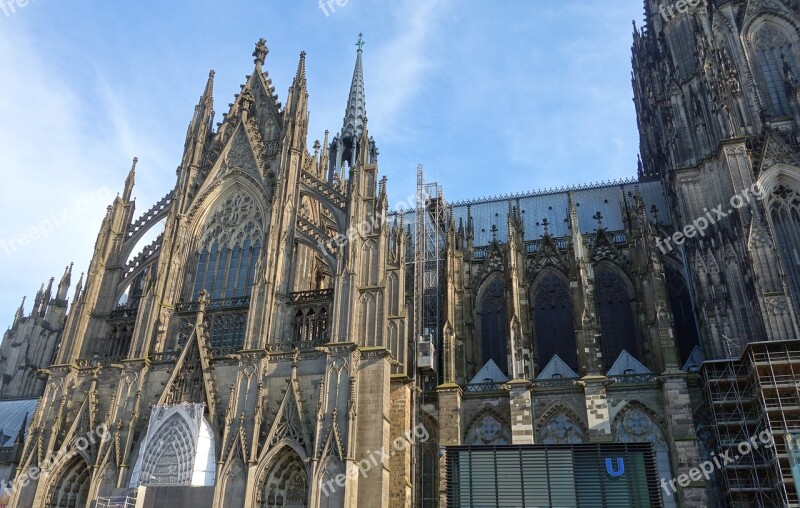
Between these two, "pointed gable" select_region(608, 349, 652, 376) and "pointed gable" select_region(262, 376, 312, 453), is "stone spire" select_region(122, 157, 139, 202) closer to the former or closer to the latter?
"pointed gable" select_region(262, 376, 312, 453)

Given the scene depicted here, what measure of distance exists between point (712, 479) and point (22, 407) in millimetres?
40455

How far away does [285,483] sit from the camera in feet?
79.1

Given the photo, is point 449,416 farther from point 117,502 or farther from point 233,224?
point 117,502

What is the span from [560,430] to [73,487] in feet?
67.4

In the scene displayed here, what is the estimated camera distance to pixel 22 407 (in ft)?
140

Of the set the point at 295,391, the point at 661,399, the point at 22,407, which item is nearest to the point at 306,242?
the point at 295,391

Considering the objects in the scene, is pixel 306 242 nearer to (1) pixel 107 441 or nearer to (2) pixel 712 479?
(1) pixel 107 441

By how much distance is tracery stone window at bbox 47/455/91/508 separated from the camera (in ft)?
85.5

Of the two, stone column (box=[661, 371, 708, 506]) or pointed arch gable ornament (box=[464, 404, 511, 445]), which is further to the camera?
pointed arch gable ornament (box=[464, 404, 511, 445])

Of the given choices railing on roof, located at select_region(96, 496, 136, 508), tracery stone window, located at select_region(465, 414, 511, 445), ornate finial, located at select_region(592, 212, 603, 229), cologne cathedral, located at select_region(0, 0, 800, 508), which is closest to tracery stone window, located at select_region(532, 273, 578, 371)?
cologne cathedral, located at select_region(0, 0, 800, 508)

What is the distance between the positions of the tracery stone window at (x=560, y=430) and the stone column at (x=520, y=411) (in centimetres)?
92

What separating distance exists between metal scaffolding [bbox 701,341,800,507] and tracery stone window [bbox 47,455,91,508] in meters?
25.1

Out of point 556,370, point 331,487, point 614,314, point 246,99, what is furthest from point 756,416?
point 246,99

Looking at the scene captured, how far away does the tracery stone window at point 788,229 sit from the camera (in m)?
28.9
